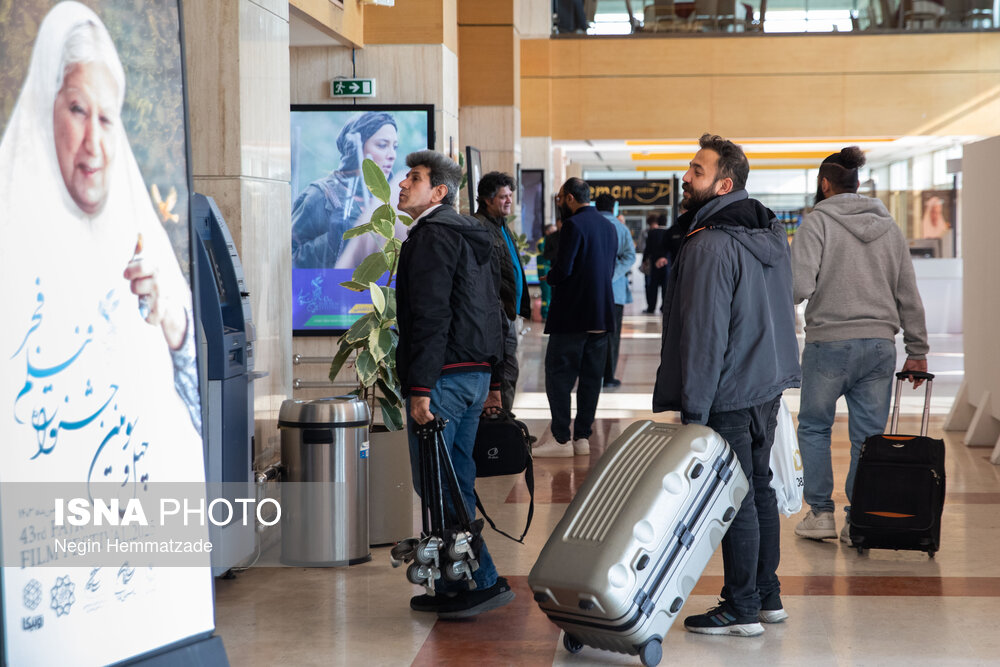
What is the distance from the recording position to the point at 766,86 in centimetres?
1844

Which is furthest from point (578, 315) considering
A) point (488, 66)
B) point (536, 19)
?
point (536, 19)

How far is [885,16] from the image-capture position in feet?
60.3

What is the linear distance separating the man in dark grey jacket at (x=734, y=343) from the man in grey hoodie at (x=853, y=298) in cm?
103

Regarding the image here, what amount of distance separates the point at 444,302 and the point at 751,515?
3.84 ft

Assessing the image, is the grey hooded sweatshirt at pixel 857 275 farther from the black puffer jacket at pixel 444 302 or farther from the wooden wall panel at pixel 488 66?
the wooden wall panel at pixel 488 66

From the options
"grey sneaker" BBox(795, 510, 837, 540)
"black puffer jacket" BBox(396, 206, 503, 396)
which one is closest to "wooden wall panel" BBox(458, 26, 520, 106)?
"grey sneaker" BBox(795, 510, 837, 540)

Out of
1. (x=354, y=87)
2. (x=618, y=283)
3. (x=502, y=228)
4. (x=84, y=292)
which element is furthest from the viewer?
(x=618, y=283)

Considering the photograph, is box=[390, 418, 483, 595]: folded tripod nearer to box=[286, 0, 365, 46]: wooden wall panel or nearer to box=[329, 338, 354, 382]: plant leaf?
box=[329, 338, 354, 382]: plant leaf

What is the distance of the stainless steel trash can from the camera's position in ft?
14.3

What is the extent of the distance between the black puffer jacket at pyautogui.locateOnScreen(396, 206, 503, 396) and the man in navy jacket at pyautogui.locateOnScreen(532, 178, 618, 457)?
285 centimetres

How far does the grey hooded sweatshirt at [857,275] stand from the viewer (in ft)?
14.7

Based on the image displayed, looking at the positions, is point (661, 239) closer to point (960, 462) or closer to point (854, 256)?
point (960, 462)

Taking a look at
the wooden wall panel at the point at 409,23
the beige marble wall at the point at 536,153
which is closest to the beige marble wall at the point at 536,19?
the beige marble wall at the point at 536,153

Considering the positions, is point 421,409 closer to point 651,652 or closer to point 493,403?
point 493,403
